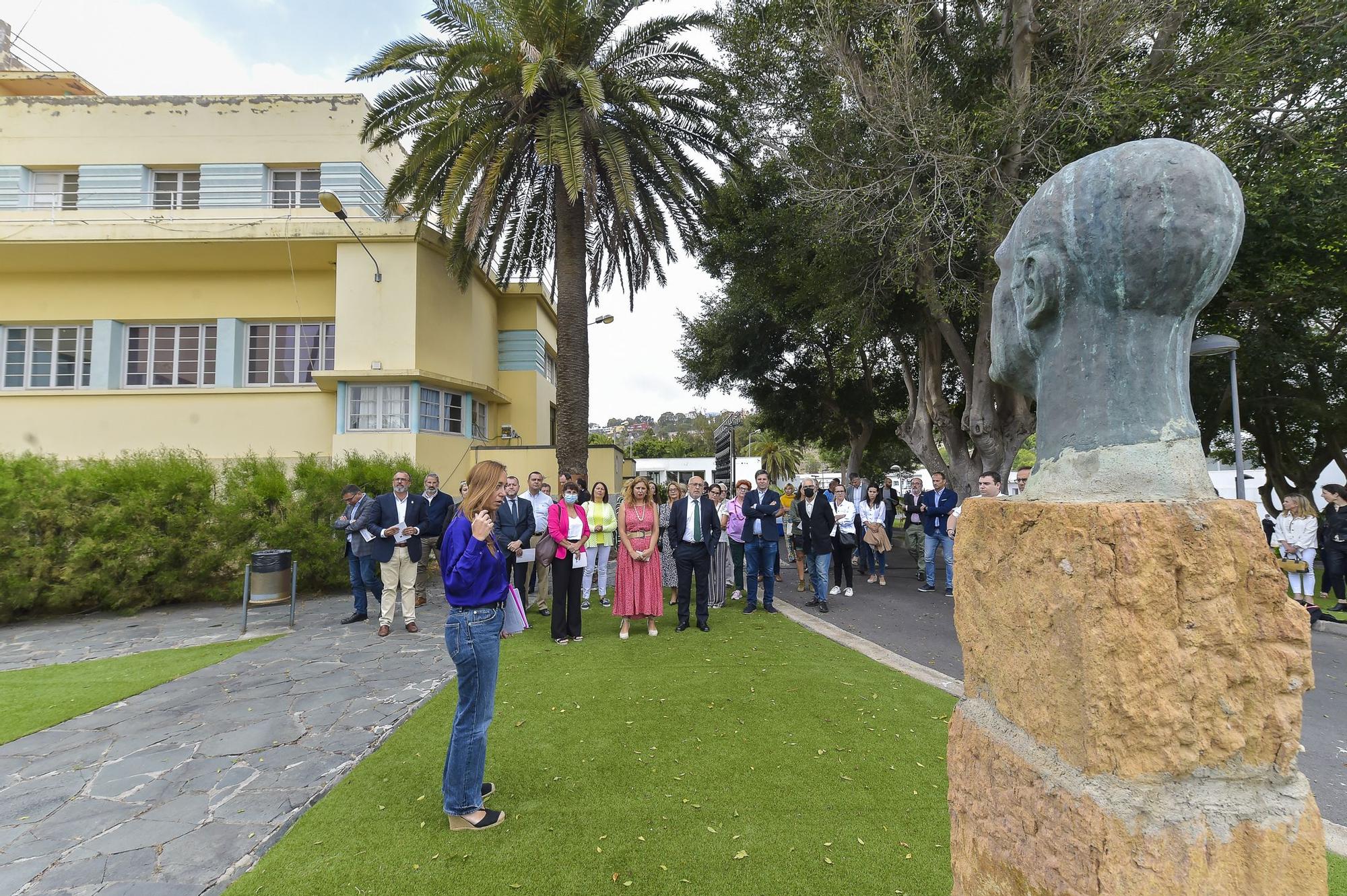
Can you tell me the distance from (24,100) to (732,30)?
17708 mm

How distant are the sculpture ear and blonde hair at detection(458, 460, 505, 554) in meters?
2.54

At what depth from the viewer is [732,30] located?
35.1 feet

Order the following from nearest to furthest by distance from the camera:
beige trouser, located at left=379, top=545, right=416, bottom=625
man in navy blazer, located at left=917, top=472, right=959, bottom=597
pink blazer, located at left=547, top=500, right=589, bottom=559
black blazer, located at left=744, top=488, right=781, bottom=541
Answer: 1. pink blazer, located at left=547, top=500, right=589, bottom=559
2. beige trouser, located at left=379, top=545, right=416, bottom=625
3. black blazer, located at left=744, top=488, right=781, bottom=541
4. man in navy blazer, located at left=917, top=472, right=959, bottom=597

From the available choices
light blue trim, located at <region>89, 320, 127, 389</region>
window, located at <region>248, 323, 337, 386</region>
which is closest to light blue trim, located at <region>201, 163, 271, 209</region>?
window, located at <region>248, 323, 337, 386</region>

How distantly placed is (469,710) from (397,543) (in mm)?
4991

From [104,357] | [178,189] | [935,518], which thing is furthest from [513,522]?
[178,189]

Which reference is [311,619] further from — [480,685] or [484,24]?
[484,24]

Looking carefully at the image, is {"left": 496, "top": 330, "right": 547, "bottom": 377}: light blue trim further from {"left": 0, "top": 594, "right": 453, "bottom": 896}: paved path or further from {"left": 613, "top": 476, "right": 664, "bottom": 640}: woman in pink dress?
{"left": 613, "top": 476, "right": 664, "bottom": 640}: woman in pink dress

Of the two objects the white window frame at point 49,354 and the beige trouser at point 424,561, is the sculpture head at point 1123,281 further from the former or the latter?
the white window frame at point 49,354

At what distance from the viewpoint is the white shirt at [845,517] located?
962 centimetres

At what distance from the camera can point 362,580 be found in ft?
27.0

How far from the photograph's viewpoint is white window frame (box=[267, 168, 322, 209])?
1520 cm

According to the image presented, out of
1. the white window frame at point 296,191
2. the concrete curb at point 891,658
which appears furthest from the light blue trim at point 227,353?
the concrete curb at point 891,658

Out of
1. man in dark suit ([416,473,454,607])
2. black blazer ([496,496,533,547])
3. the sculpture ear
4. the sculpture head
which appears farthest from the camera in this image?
man in dark suit ([416,473,454,607])
